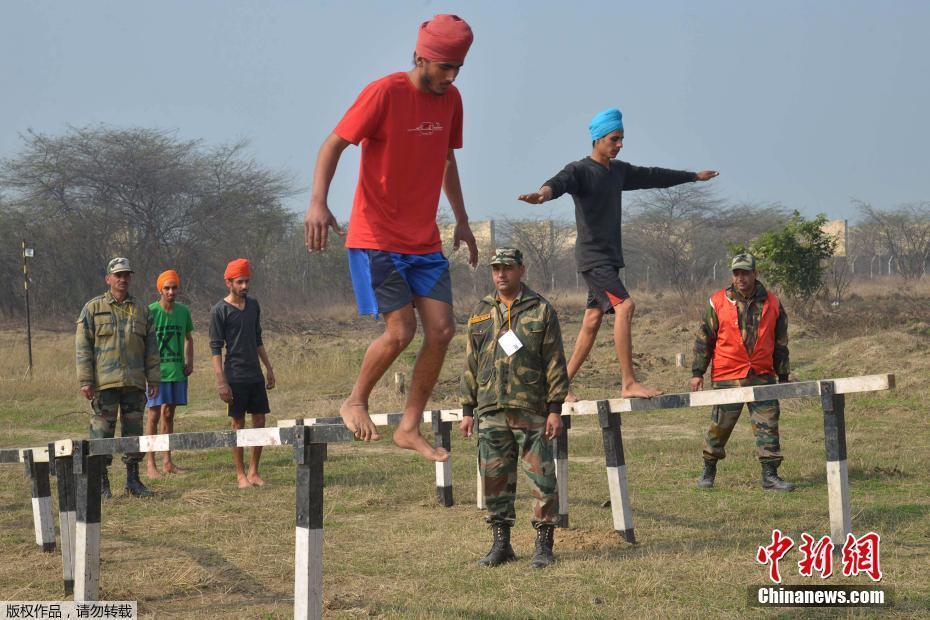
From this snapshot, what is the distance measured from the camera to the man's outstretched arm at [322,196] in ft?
15.3

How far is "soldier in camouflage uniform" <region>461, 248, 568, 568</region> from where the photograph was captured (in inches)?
280

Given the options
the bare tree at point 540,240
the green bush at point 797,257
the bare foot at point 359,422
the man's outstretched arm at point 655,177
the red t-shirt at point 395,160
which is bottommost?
the bare foot at point 359,422

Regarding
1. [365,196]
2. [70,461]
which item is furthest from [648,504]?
[365,196]

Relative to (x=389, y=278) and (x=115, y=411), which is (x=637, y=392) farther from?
(x=115, y=411)

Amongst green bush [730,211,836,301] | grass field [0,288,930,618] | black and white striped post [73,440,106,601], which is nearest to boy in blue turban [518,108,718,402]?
grass field [0,288,930,618]

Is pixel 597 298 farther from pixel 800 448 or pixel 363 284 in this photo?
pixel 800 448

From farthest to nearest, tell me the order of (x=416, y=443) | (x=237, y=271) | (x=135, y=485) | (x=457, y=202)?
(x=237, y=271), (x=135, y=485), (x=457, y=202), (x=416, y=443)

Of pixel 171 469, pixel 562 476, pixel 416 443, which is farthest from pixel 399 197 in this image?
pixel 171 469

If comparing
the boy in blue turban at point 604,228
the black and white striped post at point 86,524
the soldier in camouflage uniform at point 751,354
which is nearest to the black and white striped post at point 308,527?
the black and white striped post at point 86,524

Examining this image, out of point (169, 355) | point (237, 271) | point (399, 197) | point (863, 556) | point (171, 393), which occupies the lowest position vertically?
point (863, 556)

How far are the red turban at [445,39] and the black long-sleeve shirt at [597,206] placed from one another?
278 centimetres

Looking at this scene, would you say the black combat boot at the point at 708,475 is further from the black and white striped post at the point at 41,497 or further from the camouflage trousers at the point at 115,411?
the black and white striped post at the point at 41,497

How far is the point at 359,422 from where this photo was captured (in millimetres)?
4891

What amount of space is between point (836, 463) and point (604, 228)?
218cm
